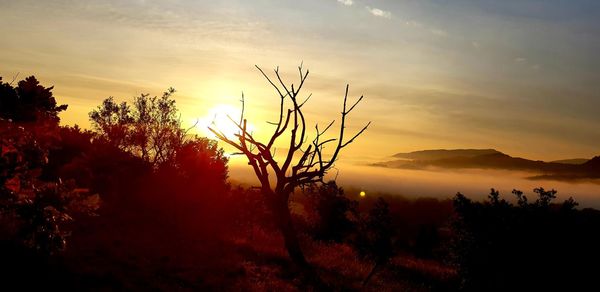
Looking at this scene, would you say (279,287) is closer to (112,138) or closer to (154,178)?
(154,178)

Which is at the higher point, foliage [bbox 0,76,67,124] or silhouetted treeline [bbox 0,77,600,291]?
foliage [bbox 0,76,67,124]

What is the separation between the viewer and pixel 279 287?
67.7ft

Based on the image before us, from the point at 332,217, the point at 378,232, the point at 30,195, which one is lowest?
the point at 332,217

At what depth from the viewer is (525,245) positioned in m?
18.9

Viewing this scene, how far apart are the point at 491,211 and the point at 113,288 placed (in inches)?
585

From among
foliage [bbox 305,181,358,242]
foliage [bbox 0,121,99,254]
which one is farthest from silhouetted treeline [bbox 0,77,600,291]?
foliage [bbox 305,181,358,242]

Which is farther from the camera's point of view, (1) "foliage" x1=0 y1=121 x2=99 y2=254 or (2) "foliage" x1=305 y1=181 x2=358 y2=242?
(2) "foliage" x1=305 y1=181 x2=358 y2=242

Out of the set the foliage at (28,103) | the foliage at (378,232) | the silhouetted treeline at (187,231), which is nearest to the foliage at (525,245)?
the silhouetted treeline at (187,231)

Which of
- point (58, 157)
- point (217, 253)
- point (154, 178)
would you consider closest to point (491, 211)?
point (217, 253)

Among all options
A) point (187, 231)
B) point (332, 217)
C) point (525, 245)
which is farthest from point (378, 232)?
point (332, 217)

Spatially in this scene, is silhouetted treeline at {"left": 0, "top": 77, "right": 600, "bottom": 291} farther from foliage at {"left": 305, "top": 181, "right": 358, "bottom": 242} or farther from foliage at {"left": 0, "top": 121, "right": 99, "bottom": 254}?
foliage at {"left": 305, "top": 181, "right": 358, "bottom": 242}

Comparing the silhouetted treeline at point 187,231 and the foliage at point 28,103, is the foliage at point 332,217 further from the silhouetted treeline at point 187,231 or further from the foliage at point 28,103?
the foliage at point 28,103

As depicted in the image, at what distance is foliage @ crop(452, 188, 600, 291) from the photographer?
60.6 feet

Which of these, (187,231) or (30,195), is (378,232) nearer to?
(187,231)
